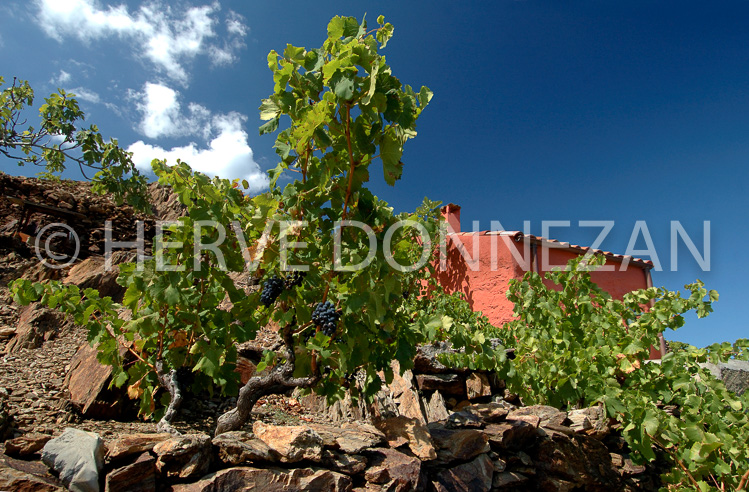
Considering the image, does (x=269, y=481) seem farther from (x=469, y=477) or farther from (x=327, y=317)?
(x=469, y=477)

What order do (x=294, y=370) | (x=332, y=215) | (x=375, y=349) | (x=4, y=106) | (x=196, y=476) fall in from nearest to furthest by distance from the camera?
(x=196, y=476), (x=332, y=215), (x=294, y=370), (x=375, y=349), (x=4, y=106)

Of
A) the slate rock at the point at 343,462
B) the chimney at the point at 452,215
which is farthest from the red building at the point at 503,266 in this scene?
the slate rock at the point at 343,462

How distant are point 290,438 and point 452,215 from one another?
8458 millimetres

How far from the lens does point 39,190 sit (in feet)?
33.6

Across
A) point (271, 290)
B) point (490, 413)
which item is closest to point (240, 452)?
point (271, 290)

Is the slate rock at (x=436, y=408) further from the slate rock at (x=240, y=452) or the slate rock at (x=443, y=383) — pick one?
the slate rock at (x=240, y=452)

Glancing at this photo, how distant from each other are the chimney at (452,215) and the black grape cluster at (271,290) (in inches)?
313

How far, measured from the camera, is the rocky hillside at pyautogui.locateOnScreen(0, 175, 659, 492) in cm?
178

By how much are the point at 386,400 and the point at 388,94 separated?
2.91 meters

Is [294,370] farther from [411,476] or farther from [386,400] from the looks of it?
[386,400]

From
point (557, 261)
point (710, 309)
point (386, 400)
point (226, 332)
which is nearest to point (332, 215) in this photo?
point (226, 332)

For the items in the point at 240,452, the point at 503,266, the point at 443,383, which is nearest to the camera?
the point at 240,452

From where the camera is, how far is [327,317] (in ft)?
6.56

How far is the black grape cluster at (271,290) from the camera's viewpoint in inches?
80.0
